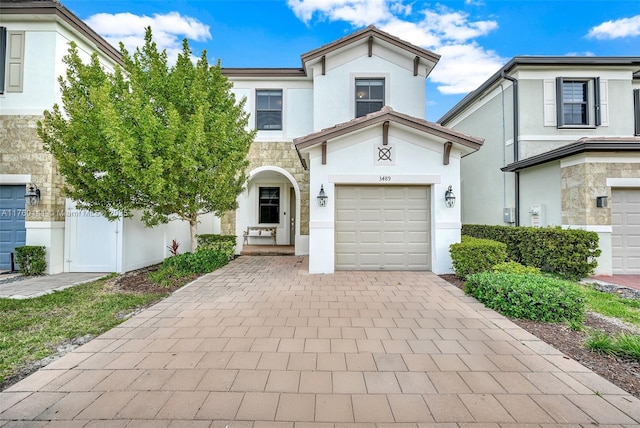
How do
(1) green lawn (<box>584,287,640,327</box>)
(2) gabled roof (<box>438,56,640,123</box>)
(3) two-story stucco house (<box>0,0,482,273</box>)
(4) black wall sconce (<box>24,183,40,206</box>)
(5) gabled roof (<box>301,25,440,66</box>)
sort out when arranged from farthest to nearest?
1. (5) gabled roof (<box>301,25,440,66</box>)
2. (2) gabled roof (<box>438,56,640,123</box>)
3. (4) black wall sconce (<box>24,183,40,206</box>)
4. (3) two-story stucco house (<box>0,0,482,273</box>)
5. (1) green lawn (<box>584,287,640,327</box>)

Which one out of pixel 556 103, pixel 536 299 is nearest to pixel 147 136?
pixel 536 299

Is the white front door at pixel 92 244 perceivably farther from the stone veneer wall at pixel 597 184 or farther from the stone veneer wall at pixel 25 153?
the stone veneer wall at pixel 597 184

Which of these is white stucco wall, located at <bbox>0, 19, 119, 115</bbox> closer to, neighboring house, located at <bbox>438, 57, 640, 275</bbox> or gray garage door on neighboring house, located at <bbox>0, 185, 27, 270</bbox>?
gray garage door on neighboring house, located at <bbox>0, 185, 27, 270</bbox>

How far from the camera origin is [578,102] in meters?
10.5

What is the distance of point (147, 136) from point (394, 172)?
242 inches

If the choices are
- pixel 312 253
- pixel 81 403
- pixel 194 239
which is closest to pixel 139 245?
pixel 194 239

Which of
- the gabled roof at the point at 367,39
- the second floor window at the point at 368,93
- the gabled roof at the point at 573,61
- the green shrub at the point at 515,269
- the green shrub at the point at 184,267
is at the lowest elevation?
the green shrub at the point at 184,267

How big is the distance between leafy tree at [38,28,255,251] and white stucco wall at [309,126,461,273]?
9.02 ft

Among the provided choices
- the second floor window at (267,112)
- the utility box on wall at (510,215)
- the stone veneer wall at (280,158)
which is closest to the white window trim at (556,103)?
the utility box on wall at (510,215)

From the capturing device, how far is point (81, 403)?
255 cm

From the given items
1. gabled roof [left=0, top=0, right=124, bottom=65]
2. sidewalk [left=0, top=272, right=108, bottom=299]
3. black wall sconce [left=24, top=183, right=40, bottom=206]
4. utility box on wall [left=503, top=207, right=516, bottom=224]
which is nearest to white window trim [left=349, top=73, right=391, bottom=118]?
utility box on wall [left=503, top=207, right=516, bottom=224]

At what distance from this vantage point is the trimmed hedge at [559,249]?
23.5ft

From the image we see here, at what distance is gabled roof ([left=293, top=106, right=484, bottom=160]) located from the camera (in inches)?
290

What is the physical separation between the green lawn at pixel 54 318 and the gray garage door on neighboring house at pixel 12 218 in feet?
12.0
